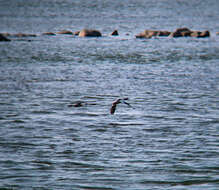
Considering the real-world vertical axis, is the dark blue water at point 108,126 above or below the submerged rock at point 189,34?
below

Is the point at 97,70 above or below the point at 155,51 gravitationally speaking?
below

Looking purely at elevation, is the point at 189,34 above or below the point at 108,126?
above

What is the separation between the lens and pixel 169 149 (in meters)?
13.5

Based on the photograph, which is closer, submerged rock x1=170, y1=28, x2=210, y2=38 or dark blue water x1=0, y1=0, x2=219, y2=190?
dark blue water x1=0, y1=0, x2=219, y2=190

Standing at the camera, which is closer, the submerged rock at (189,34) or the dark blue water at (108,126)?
the dark blue water at (108,126)

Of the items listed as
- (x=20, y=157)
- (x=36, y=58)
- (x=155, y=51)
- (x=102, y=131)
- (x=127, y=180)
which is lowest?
(x=127, y=180)

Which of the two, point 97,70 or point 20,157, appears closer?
point 20,157

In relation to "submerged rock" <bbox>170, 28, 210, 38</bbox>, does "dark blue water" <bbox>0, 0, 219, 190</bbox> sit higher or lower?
lower

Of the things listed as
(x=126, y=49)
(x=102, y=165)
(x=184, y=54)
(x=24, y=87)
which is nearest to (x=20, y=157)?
(x=102, y=165)

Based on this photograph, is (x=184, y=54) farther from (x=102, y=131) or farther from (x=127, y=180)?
(x=127, y=180)

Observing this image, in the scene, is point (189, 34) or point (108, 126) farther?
point (189, 34)

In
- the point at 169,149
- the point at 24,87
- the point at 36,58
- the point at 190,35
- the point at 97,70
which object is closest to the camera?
the point at 169,149

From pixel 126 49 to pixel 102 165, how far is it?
30914mm

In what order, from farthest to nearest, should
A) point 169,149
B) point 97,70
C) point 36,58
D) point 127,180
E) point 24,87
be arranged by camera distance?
point 36,58
point 97,70
point 24,87
point 169,149
point 127,180
